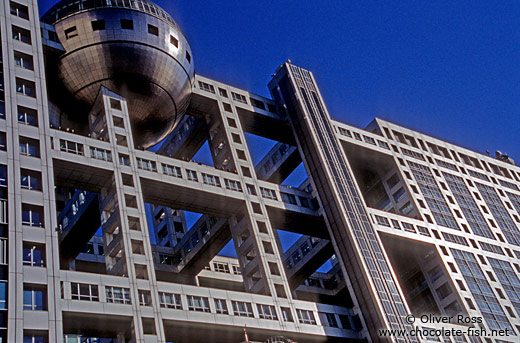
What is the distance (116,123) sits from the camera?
6850cm

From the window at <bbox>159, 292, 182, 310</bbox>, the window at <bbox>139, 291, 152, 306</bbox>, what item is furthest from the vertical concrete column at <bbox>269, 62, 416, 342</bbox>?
the window at <bbox>139, 291, 152, 306</bbox>

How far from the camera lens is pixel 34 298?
4862cm

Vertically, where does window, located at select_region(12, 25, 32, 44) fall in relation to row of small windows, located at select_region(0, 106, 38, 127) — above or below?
above

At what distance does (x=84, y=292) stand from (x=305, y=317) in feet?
77.7

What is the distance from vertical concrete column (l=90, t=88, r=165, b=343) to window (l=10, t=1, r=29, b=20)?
35.1 feet

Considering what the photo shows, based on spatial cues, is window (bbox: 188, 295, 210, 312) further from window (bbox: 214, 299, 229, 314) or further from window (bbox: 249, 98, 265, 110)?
window (bbox: 249, 98, 265, 110)

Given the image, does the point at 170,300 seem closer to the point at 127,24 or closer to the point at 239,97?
the point at 127,24

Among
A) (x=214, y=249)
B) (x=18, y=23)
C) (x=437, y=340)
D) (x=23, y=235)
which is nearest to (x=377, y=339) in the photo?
(x=437, y=340)

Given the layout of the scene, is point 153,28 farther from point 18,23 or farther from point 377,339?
point 377,339

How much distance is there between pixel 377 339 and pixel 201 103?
35426 millimetres

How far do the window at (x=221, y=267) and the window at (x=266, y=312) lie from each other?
2242cm

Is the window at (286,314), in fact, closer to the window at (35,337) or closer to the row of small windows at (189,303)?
the row of small windows at (189,303)

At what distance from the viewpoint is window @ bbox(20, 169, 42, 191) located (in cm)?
5475

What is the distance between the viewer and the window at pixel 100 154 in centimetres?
6312
